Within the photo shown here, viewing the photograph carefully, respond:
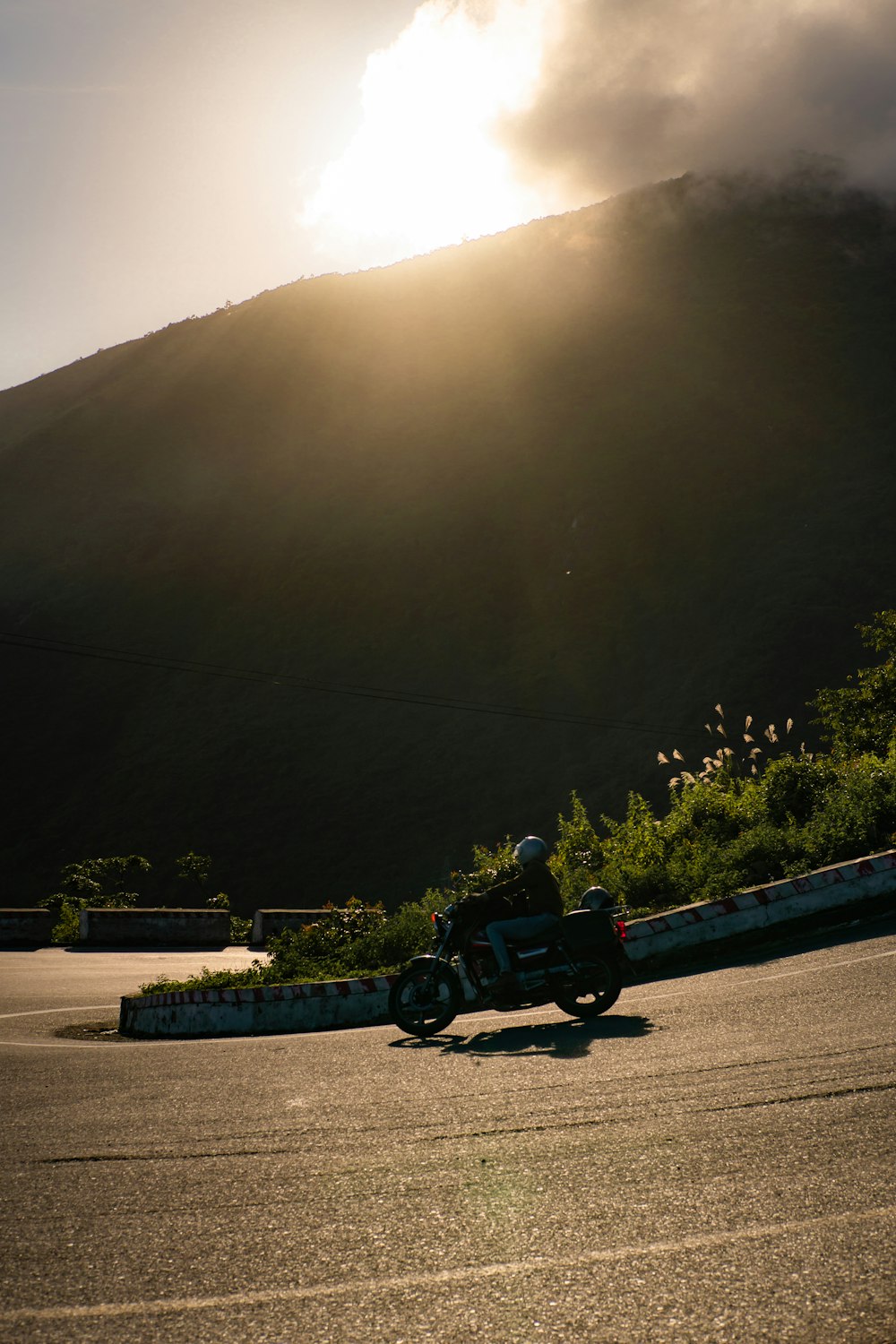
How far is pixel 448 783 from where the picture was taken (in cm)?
5778

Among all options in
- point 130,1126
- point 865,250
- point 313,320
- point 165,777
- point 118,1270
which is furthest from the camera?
point 313,320

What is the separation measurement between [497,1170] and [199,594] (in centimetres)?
7766

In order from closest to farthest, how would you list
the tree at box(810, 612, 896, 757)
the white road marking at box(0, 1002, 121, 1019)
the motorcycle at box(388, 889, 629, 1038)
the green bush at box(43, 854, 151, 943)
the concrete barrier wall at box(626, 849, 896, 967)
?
the motorcycle at box(388, 889, 629, 1038)
the concrete barrier wall at box(626, 849, 896, 967)
the white road marking at box(0, 1002, 121, 1019)
the tree at box(810, 612, 896, 757)
the green bush at box(43, 854, 151, 943)

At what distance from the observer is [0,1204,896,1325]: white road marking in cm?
329

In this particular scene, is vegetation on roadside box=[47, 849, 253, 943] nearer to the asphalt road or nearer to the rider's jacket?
the rider's jacket

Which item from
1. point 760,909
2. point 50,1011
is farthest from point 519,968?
point 50,1011

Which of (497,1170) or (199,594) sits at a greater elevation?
(199,594)

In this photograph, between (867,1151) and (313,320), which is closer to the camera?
(867,1151)

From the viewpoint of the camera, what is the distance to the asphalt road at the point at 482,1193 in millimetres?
3145

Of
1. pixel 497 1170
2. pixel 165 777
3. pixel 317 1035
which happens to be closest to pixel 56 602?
pixel 165 777

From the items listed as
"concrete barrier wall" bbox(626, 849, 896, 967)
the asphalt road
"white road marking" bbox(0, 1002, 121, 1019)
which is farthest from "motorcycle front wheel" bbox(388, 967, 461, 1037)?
"white road marking" bbox(0, 1002, 121, 1019)

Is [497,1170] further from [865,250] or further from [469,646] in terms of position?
[865,250]

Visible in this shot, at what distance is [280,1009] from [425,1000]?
2.46m

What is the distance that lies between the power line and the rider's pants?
47116 millimetres
